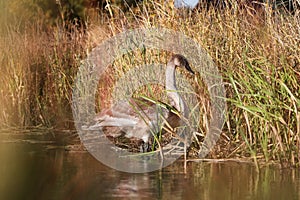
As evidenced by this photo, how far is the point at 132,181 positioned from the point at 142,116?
139 centimetres

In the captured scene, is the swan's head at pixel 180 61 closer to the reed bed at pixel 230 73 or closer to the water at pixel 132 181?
the reed bed at pixel 230 73

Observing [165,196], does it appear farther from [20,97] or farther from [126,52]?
[20,97]

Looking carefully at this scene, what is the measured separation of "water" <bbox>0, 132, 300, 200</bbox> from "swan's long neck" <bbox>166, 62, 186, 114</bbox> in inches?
30.8

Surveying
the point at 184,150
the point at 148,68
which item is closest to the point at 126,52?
the point at 148,68

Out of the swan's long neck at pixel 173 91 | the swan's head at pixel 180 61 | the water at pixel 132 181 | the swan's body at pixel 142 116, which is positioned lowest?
the water at pixel 132 181

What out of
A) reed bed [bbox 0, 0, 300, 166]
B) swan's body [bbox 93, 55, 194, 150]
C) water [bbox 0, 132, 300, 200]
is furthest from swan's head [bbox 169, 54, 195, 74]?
water [bbox 0, 132, 300, 200]

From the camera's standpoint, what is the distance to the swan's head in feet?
27.5

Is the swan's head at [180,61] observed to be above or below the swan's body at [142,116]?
above

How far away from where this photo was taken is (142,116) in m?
7.80

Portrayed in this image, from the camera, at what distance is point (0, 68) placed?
1096 centimetres

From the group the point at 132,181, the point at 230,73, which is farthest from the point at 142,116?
the point at 132,181

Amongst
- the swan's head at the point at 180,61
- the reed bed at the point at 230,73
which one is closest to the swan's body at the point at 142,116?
the swan's head at the point at 180,61

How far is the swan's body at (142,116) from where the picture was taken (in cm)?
779

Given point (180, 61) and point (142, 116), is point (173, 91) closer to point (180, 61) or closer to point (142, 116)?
point (142, 116)
